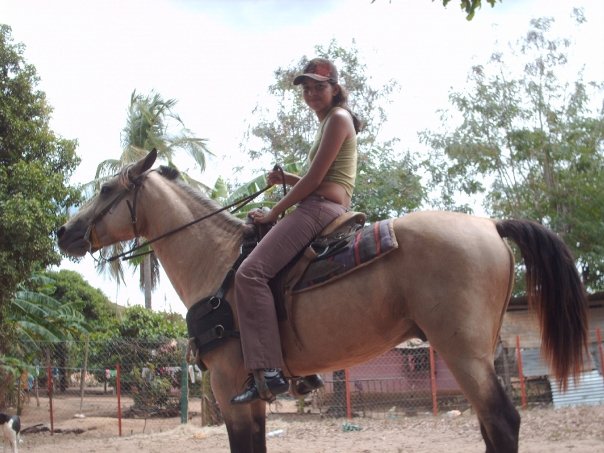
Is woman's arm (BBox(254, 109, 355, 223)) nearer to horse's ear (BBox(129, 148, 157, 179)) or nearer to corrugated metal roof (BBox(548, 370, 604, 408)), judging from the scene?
horse's ear (BBox(129, 148, 157, 179))

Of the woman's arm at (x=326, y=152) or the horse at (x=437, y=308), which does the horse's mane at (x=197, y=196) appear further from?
the woman's arm at (x=326, y=152)

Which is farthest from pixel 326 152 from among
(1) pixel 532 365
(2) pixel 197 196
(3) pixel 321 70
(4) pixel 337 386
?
(1) pixel 532 365

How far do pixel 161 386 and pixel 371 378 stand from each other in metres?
6.02

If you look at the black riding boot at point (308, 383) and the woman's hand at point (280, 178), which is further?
the woman's hand at point (280, 178)

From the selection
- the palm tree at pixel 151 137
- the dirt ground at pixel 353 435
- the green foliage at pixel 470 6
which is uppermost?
the palm tree at pixel 151 137

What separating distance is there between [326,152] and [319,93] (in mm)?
465

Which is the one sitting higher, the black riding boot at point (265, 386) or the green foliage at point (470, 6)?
the green foliage at point (470, 6)

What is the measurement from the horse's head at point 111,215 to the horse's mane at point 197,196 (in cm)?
18

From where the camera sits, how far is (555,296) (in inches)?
154

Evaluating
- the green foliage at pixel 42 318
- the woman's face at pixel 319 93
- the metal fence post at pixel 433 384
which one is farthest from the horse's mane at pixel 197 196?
the green foliage at pixel 42 318

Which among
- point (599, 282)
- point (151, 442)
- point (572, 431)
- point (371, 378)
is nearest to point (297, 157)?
point (371, 378)

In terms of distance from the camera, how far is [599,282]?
20109mm

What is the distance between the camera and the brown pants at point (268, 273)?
408cm

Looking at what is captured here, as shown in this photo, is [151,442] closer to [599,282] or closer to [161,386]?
[161,386]
